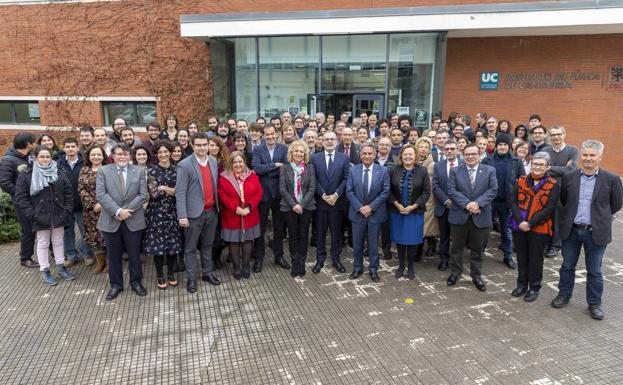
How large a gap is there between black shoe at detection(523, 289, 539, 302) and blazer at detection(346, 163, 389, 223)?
183 cm

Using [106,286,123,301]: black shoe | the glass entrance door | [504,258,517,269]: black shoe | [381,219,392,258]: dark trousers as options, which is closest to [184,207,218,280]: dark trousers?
[106,286,123,301]: black shoe

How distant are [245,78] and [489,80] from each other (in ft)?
23.9

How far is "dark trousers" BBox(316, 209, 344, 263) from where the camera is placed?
5504 millimetres

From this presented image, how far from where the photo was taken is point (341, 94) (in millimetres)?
11938

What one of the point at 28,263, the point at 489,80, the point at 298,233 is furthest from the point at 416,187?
the point at 489,80

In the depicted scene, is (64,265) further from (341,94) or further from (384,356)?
(341,94)

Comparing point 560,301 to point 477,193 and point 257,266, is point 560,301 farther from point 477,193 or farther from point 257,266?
point 257,266

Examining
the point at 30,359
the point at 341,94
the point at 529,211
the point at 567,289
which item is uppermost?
the point at 341,94

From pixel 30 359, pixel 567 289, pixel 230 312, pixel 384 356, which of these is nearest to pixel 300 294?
pixel 230 312

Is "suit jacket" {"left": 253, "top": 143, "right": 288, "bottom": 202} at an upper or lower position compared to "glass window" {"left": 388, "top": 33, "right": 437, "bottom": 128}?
lower

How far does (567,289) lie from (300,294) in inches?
118

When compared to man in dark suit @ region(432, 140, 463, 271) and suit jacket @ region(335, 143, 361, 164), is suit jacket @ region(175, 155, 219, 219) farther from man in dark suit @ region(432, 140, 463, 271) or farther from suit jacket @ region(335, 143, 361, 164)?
man in dark suit @ region(432, 140, 463, 271)

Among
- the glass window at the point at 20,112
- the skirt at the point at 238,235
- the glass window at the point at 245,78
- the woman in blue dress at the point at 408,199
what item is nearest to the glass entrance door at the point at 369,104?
the glass window at the point at 245,78

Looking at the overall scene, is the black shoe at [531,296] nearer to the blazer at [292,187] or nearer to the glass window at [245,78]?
the blazer at [292,187]
